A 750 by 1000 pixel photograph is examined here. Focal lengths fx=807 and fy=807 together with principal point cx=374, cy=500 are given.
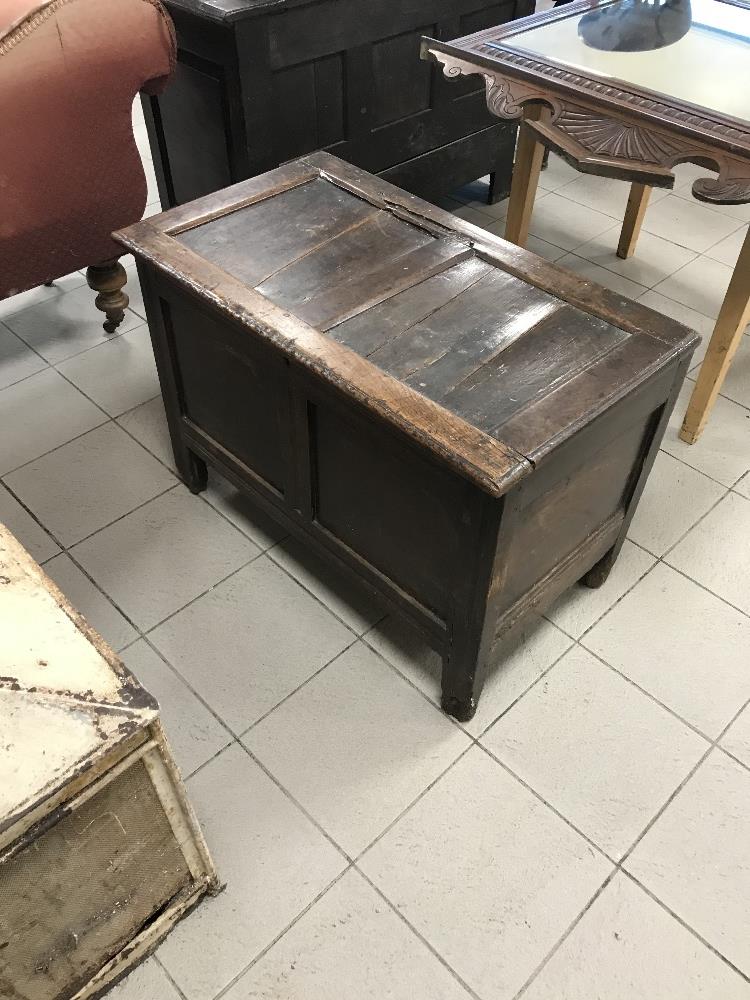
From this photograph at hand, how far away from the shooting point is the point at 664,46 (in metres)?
2.10

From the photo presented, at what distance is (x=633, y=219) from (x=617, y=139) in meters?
1.11

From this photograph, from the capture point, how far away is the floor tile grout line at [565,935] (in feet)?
4.19

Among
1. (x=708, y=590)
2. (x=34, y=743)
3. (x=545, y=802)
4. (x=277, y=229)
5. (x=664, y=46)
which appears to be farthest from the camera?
(x=664, y=46)

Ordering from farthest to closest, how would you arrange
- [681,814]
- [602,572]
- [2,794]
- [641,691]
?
[602,572], [641,691], [681,814], [2,794]

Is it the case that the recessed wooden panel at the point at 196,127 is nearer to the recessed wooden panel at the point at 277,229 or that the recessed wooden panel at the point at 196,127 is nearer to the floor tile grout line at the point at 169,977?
the recessed wooden panel at the point at 277,229

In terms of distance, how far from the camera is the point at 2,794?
88cm

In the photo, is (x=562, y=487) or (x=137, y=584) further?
(x=137, y=584)

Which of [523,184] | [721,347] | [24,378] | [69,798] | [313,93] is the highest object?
[313,93]

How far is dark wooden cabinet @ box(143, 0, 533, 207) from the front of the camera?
6.70 ft

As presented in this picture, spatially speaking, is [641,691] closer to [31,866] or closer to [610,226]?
[31,866]

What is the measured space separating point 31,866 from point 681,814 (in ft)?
3.66

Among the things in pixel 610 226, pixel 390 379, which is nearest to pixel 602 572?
pixel 390 379

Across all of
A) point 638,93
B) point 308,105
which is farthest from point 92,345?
point 638,93

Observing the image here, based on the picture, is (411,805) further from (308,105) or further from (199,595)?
(308,105)
